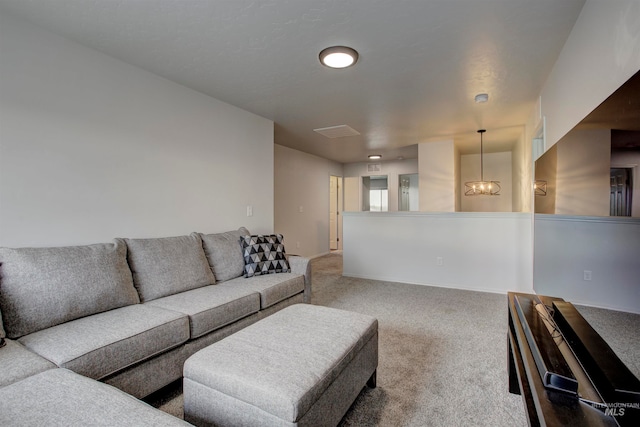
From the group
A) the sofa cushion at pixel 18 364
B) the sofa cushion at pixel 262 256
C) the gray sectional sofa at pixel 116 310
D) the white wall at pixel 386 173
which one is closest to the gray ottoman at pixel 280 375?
the gray sectional sofa at pixel 116 310

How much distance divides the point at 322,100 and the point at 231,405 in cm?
292

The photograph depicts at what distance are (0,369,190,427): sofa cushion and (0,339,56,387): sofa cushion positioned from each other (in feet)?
0.37

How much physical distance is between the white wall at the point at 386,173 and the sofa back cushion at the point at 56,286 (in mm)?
6192

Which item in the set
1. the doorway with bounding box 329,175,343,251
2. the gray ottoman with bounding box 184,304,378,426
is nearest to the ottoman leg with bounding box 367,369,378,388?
the gray ottoman with bounding box 184,304,378,426

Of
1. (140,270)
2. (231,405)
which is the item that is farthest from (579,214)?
(140,270)

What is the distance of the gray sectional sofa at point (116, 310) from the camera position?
1440mm

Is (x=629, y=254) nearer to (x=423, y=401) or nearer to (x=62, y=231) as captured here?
(x=423, y=401)

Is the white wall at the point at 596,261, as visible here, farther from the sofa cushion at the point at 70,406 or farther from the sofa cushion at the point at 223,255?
the sofa cushion at the point at 223,255

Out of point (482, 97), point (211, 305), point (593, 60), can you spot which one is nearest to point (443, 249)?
point (482, 97)

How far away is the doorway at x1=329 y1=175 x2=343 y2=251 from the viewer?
7.88 m

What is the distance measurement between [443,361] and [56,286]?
253 cm

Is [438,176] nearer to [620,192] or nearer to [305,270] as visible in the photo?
[305,270]

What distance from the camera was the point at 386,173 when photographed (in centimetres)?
755

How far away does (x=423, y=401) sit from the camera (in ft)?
5.79
